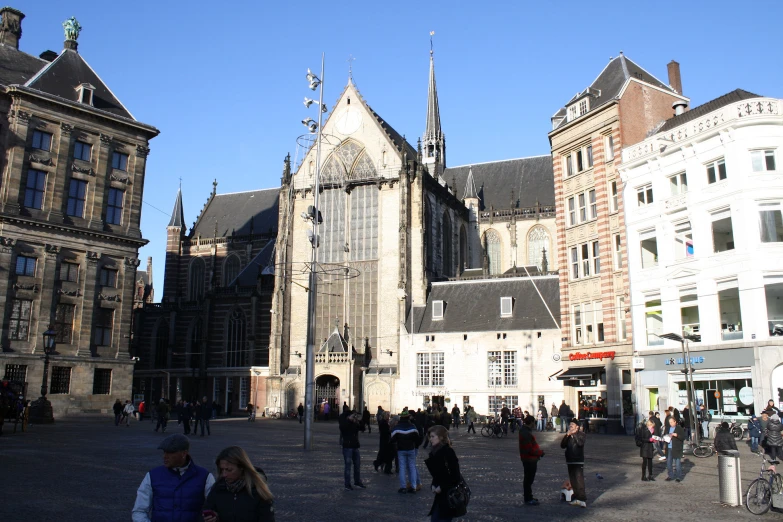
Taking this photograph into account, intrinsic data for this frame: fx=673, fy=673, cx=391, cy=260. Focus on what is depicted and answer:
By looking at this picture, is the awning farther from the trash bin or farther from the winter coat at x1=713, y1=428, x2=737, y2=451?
the trash bin

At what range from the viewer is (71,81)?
40.5m

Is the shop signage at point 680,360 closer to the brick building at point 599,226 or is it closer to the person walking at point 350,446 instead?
the brick building at point 599,226

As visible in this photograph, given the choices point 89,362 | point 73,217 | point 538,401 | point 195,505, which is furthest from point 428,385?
point 195,505

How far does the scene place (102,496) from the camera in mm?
11547

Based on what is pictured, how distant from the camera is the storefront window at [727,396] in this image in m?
24.7

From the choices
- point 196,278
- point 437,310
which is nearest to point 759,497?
point 437,310

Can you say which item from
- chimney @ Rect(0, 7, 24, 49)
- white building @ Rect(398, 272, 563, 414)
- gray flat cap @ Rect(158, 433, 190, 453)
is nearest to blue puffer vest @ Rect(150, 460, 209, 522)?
gray flat cap @ Rect(158, 433, 190, 453)

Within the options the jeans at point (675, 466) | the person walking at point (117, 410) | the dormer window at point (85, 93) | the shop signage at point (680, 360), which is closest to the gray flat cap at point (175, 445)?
the jeans at point (675, 466)

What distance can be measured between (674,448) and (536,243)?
45.5m

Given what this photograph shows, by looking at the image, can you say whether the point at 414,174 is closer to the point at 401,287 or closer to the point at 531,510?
the point at 401,287

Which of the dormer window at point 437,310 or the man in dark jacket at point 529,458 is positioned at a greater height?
the dormer window at point 437,310

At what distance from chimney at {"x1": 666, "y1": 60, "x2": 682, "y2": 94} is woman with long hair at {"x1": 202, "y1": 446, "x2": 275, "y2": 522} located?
37.4m

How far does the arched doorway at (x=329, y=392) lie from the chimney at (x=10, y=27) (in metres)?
28.7

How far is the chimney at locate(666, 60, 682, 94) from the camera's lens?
36.7 meters
